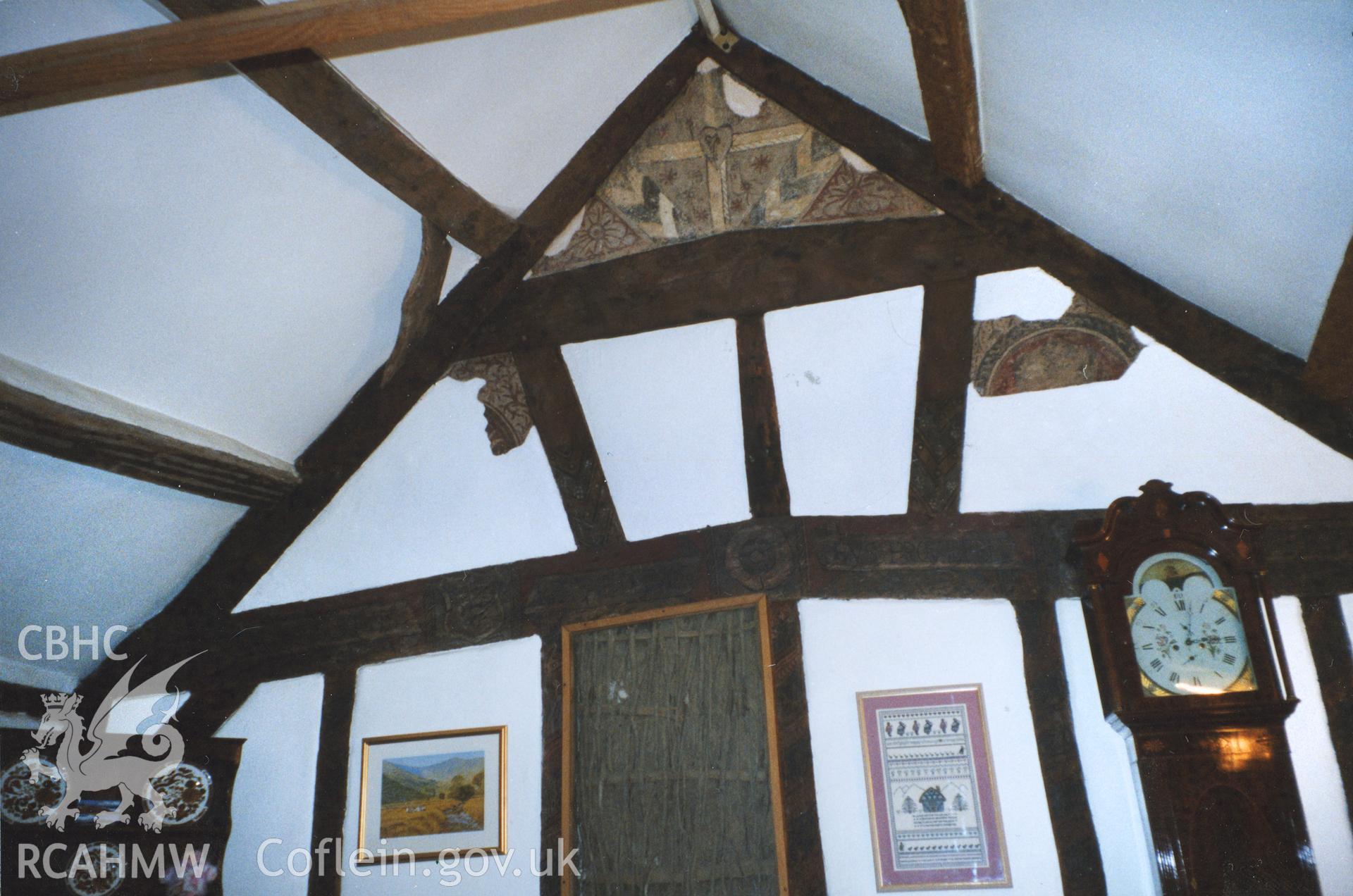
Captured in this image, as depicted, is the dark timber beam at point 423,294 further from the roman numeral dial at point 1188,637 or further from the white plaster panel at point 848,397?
the roman numeral dial at point 1188,637

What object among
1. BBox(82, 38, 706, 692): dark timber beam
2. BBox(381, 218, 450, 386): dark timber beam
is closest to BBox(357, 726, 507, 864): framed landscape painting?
BBox(82, 38, 706, 692): dark timber beam

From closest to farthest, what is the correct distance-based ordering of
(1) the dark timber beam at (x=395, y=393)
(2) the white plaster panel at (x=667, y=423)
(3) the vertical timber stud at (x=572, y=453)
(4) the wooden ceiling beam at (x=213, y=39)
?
(4) the wooden ceiling beam at (x=213, y=39) < (2) the white plaster panel at (x=667, y=423) < (3) the vertical timber stud at (x=572, y=453) < (1) the dark timber beam at (x=395, y=393)

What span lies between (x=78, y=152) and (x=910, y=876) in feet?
9.66

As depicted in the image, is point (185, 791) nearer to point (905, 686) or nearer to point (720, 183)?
point (905, 686)

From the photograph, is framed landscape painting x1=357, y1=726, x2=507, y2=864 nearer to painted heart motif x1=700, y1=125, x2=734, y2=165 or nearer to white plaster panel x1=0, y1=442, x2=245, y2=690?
white plaster panel x1=0, y1=442, x2=245, y2=690

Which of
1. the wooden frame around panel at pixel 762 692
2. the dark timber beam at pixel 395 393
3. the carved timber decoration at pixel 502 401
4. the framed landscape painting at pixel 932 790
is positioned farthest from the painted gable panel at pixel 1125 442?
the carved timber decoration at pixel 502 401

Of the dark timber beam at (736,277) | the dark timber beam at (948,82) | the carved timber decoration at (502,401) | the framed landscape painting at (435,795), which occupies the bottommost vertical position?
the framed landscape painting at (435,795)

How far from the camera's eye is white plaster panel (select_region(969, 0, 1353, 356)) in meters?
2.14

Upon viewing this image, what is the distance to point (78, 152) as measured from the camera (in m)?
2.58

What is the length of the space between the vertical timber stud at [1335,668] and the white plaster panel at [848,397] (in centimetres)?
115

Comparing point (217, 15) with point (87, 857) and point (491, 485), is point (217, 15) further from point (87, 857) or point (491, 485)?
point (87, 857)

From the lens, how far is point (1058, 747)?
2.79 metres

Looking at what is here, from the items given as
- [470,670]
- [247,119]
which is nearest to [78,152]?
[247,119]

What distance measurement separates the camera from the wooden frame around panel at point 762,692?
294 centimetres
